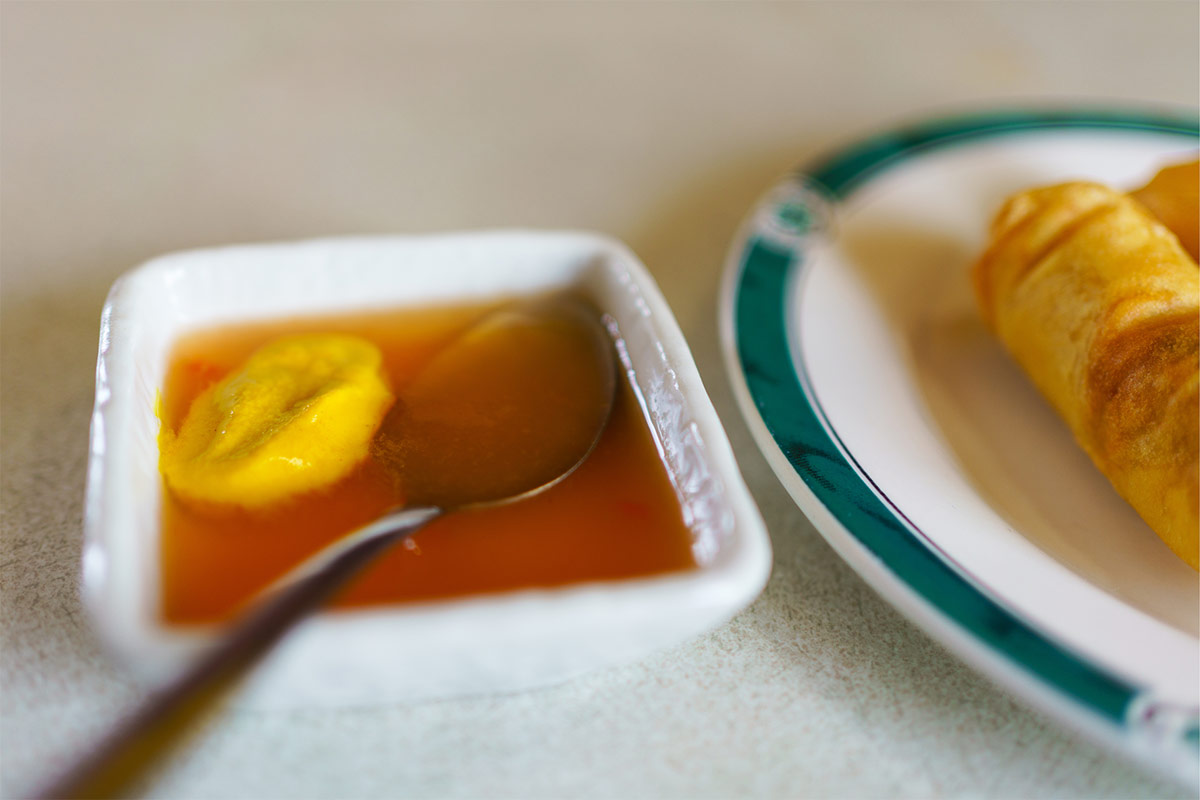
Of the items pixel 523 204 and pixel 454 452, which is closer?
pixel 454 452

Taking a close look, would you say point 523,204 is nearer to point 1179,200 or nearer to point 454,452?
point 454,452

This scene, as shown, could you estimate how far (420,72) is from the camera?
67.1 inches

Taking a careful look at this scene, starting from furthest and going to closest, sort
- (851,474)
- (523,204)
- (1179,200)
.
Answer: (523,204), (1179,200), (851,474)

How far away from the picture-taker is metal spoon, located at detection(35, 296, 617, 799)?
54cm

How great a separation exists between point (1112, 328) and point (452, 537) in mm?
713

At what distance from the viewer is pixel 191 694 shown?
539mm

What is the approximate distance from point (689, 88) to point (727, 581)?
1347 millimetres

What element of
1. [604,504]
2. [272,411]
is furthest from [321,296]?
[604,504]

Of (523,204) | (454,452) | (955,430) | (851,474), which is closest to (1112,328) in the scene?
(955,430)

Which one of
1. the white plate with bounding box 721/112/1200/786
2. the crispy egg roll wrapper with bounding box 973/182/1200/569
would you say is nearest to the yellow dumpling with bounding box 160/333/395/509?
the white plate with bounding box 721/112/1200/786

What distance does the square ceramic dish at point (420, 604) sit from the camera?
0.59 metres

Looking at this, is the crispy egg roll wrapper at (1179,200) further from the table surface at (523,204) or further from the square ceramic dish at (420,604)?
the square ceramic dish at (420,604)

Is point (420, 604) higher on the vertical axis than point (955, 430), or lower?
higher

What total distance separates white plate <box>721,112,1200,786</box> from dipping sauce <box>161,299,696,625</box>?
0.48 feet
